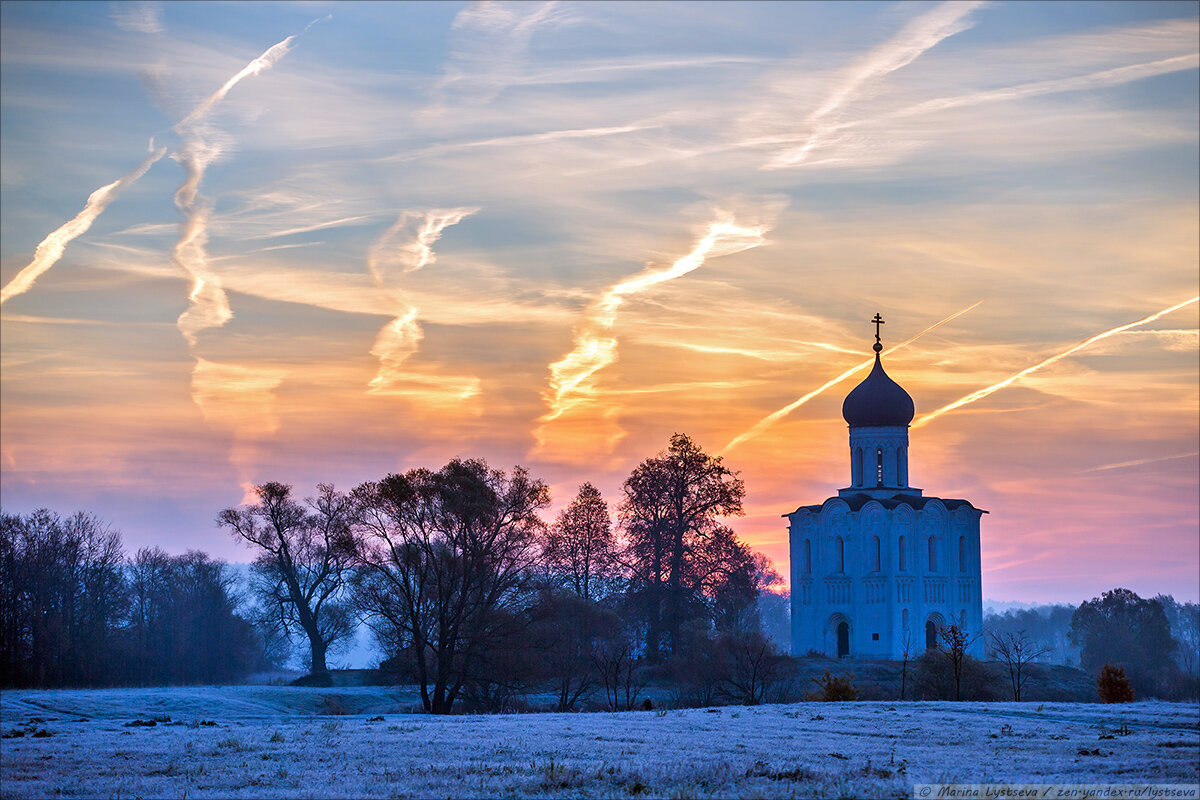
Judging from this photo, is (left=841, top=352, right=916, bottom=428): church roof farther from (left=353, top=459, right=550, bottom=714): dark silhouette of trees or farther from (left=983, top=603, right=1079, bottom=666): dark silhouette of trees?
(left=983, top=603, right=1079, bottom=666): dark silhouette of trees

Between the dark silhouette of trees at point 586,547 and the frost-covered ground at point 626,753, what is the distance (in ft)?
113

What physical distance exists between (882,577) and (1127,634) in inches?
1204

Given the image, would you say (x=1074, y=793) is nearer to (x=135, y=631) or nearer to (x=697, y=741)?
(x=697, y=741)

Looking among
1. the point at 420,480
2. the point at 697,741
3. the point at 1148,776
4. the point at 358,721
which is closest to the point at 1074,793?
the point at 1148,776

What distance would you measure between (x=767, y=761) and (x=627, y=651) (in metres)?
41.8

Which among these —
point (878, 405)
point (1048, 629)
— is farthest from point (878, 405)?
point (1048, 629)

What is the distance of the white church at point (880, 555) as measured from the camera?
7962 cm

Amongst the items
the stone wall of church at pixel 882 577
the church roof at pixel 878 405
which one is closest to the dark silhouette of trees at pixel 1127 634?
the stone wall of church at pixel 882 577

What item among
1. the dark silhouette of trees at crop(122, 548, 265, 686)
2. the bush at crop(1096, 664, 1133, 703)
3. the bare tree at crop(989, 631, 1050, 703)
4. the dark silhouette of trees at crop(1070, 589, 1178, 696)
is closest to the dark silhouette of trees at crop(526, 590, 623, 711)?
the bare tree at crop(989, 631, 1050, 703)

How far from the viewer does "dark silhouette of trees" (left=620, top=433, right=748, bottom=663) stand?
7319 cm

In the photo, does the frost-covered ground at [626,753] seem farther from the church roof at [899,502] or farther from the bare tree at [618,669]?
the church roof at [899,502]

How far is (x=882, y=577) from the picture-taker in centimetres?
8000

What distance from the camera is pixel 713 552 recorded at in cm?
7444

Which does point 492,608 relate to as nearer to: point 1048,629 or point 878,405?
point 878,405
